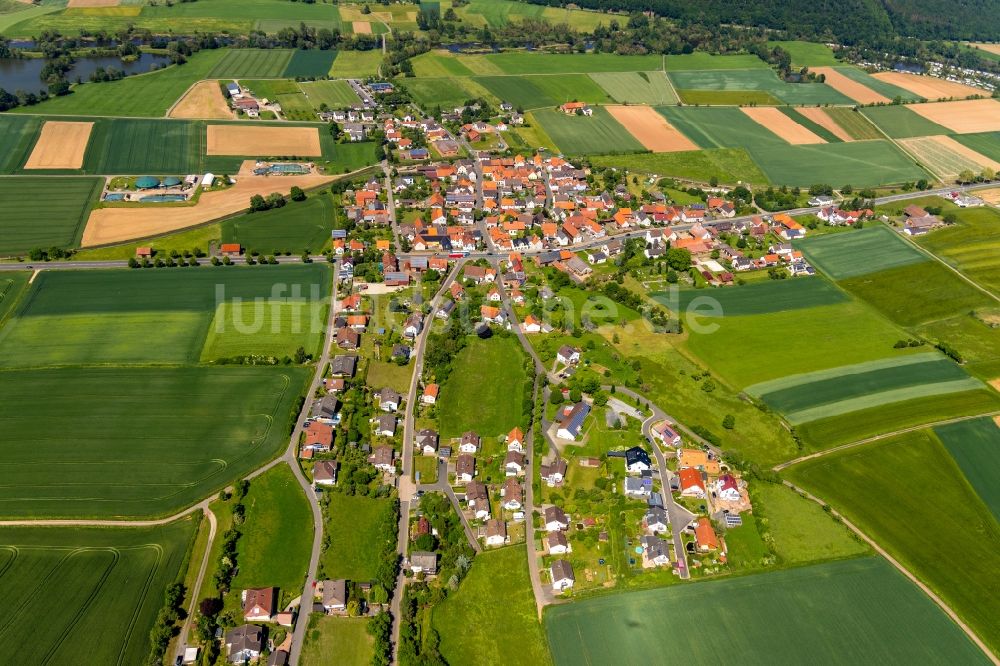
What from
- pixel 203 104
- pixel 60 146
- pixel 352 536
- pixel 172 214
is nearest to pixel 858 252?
pixel 352 536

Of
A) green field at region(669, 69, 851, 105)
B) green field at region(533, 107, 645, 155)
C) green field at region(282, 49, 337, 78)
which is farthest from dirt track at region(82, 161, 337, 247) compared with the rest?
green field at region(669, 69, 851, 105)

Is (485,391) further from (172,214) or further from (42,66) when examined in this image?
(42,66)

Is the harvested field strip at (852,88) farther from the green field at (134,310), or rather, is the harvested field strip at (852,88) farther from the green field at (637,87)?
the green field at (134,310)

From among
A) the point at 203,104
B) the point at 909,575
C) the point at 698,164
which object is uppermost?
the point at 203,104

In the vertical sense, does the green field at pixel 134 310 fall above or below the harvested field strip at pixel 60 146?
below

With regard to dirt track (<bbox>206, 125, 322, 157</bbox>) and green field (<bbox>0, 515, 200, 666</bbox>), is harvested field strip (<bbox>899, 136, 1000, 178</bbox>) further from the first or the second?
green field (<bbox>0, 515, 200, 666</bbox>)

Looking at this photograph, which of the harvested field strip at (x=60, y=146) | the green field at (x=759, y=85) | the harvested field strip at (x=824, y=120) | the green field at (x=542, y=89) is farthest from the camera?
the green field at (x=759, y=85)

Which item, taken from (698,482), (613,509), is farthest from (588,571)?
(698,482)

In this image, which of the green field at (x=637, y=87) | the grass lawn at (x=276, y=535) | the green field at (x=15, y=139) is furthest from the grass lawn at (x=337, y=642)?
the green field at (x=637, y=87)
